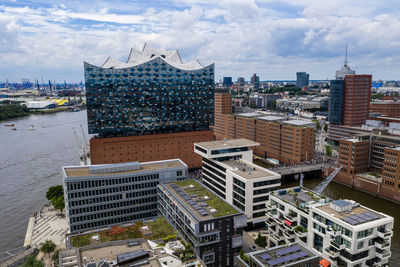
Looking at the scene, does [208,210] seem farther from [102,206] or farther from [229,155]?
[229,155]

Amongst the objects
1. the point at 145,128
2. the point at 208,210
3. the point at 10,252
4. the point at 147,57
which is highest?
the point at 147,57

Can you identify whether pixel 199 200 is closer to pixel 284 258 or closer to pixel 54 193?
pixel 284 258

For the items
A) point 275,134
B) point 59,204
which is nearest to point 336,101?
point 275,134

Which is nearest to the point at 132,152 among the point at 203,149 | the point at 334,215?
the point at 203,149

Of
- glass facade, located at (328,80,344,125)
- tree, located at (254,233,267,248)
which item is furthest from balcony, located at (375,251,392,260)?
glass facade, located at (328,80,344,125)

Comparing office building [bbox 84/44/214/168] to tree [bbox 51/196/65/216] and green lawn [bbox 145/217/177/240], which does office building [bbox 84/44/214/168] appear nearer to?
tree [bbox 51/196/65/216]

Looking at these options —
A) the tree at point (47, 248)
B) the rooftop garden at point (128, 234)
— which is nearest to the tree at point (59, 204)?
the tree at point (47, 248)

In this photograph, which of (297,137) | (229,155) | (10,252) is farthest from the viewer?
(297,137)
